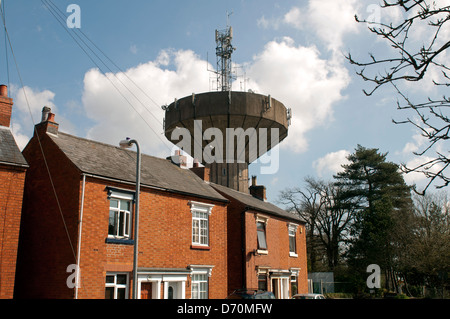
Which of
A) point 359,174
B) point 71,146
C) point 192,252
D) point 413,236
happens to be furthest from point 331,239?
point 71,146

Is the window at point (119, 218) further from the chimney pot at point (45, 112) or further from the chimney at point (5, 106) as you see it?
the chimney at point (5, 106)

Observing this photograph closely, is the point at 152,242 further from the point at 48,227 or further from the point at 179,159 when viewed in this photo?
the point at 179,159

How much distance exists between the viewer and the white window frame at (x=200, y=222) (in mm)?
22844

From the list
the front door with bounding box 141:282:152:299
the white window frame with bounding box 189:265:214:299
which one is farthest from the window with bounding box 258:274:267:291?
the front door with bounding box 141:282:152:299

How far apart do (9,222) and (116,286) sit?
5.07m

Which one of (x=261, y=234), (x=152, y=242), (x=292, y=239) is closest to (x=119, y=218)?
(x=152, y=242)

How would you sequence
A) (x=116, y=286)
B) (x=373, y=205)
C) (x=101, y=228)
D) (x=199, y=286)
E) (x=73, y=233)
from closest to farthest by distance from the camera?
(x=73, y=233) → (x=101, y=228) → (x=116, y=286) → (x=199, y=286) → (x=373, y=205)

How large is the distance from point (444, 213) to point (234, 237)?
22796mm

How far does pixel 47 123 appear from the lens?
19.7m

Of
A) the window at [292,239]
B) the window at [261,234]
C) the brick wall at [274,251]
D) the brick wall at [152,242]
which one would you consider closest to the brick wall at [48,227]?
the brick wall at [152,242]

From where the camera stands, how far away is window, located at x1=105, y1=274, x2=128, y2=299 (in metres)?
17.7

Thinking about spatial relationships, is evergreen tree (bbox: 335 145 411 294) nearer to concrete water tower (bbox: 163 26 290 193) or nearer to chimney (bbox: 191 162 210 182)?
concrete water tower (bbox: 163 26 290 193)

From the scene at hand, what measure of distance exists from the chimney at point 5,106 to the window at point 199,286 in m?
11.7

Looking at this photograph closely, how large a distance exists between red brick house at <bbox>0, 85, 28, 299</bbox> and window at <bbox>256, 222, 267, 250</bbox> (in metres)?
15.8
